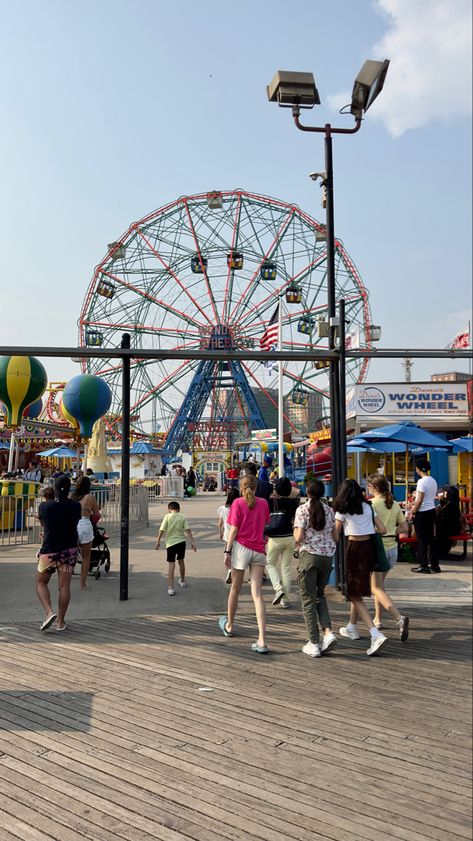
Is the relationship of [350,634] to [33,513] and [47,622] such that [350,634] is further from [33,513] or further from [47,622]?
[33,513]

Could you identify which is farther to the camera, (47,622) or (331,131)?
(331,131)

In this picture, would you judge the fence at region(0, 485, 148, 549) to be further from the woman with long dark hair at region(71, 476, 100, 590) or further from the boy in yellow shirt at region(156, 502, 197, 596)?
the boy in yellow shirt at region(156, 502, 197, 596)

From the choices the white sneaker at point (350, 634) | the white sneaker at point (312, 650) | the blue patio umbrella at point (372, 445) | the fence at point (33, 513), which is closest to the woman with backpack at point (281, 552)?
the white sneaker at point (350, 634)

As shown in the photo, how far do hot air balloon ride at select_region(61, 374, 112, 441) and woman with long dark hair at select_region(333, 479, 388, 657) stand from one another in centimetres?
1150

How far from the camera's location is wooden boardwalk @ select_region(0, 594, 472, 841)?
8.46 ft

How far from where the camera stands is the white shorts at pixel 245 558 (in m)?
5.16

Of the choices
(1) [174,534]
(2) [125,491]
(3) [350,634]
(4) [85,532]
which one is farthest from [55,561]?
(3) [350,634]

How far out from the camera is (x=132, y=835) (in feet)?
8.22

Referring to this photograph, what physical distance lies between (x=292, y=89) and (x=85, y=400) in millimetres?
10914

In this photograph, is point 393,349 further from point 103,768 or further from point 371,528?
point 103,768

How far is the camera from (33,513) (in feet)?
44.2

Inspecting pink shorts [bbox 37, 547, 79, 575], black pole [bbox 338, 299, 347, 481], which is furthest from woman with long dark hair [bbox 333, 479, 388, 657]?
pink shorts [bbox 37, 547, 79, 575]

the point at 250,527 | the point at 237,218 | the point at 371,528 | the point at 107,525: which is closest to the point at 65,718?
the point at 250,527

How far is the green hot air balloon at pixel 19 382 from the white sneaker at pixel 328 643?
10689 millimetres
